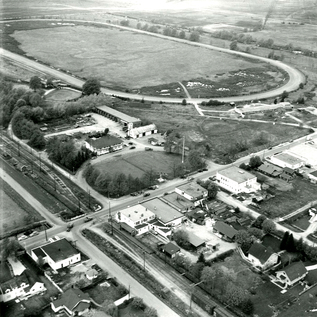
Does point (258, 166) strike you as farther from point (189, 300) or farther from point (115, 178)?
point (189, 300)

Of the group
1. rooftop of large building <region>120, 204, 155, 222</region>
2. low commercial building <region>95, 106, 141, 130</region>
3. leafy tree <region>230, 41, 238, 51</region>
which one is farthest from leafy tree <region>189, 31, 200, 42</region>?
rooftop of large building <region>120, 204, 155, 222</region>

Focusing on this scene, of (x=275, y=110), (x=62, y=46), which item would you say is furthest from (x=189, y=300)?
(x=62, y=46)

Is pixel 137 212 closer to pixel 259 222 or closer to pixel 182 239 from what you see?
pixel 182 239

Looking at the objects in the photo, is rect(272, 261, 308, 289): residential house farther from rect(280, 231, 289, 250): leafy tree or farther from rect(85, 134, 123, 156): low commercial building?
rect(85, 134, 123, 156): low commercial building

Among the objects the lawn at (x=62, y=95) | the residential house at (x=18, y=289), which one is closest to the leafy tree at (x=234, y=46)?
the lawn at (x=62, y=95)

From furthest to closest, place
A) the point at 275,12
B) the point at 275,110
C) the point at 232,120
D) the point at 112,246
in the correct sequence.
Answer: the point at 275,12 < the point at 275,110 < the point at 232,120 < the point at 112,246
